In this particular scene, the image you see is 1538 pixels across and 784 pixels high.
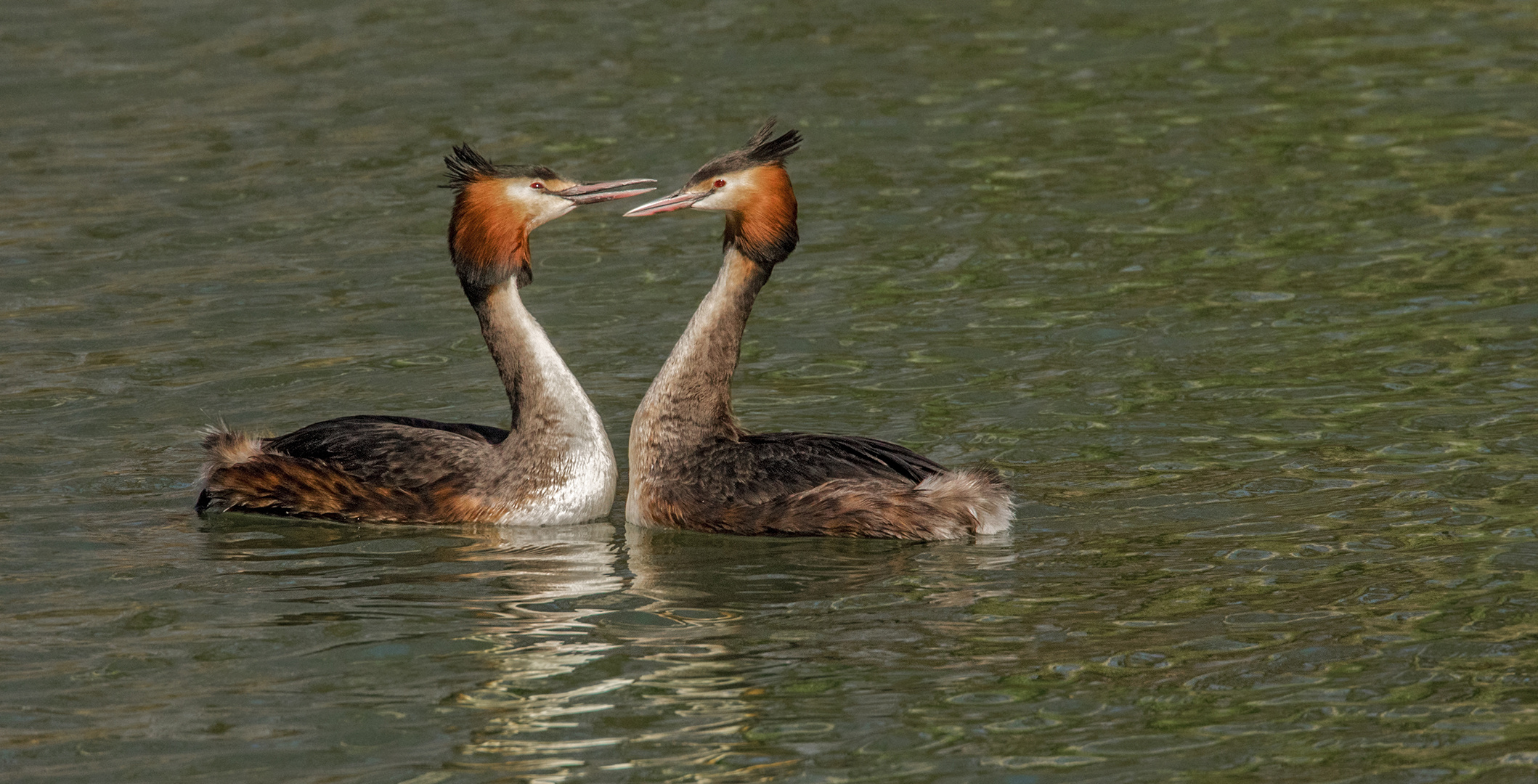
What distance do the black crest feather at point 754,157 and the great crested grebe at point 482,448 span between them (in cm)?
28

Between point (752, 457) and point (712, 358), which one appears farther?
point (712, 358)

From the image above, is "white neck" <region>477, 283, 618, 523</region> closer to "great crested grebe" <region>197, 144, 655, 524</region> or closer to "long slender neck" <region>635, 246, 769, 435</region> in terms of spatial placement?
"great crested grebe" <region>197, 144, 655, 524</region>

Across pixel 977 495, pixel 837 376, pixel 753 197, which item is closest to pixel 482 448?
pixel 753 197

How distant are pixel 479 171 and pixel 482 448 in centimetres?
121

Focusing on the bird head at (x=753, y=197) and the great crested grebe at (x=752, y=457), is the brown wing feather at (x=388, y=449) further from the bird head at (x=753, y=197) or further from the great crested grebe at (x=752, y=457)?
the bird head at (x=753, y=197)

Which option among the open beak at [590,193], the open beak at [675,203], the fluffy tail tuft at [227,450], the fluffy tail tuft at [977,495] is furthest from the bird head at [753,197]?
the fluffy tail tuft at [227,450]

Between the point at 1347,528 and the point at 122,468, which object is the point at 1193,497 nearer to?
the point at 1347,528

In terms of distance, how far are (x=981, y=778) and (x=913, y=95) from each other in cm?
1125

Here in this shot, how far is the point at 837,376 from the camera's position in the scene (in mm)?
11094

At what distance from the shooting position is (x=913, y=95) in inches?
661

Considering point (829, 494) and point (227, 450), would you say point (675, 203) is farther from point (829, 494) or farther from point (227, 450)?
point (227, 450)

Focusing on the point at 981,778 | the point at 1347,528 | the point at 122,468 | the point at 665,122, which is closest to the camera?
the point at 981,778

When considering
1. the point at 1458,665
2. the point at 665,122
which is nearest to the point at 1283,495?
the point at 1458,665

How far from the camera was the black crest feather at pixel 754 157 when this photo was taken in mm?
9055
